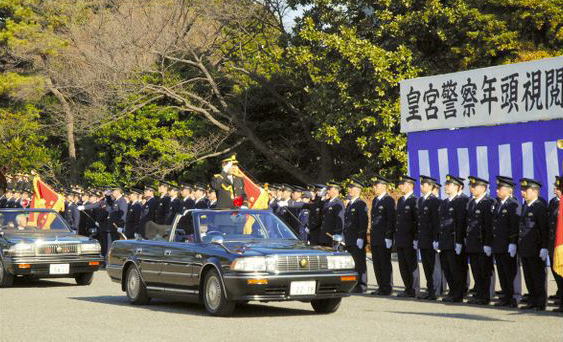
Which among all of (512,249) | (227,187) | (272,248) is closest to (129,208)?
(227,187)

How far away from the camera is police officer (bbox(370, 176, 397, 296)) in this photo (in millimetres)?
16719

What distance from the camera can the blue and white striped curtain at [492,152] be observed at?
17.8 m

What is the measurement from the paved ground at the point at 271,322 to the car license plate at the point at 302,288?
0.33 metres

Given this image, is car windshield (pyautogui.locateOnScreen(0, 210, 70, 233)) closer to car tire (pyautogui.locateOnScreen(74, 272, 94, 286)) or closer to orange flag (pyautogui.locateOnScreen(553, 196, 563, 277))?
car tire (pyautogui.locateOnScreen(74, 272, 94, 286))

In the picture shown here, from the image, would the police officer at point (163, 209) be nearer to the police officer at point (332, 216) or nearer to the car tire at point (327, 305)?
the police officer at point (332, 216)

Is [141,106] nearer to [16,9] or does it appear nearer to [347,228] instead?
[16,9]

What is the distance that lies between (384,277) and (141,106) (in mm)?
22552

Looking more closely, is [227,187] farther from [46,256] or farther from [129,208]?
[46,256]

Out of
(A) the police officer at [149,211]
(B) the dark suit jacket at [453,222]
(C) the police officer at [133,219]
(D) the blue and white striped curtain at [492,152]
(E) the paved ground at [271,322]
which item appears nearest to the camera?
(E) the paved ground at [271,322]

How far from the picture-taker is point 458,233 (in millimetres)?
15266

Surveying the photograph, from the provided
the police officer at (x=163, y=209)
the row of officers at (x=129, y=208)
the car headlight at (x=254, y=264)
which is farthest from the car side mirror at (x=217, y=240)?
the police officer at (x=163, y=209)

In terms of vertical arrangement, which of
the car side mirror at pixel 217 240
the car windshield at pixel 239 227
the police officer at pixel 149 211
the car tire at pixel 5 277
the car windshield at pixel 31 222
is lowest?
the car tire at pixel 5 277

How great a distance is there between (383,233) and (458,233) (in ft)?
6.10

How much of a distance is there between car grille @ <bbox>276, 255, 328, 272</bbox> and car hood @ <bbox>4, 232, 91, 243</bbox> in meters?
7.16
